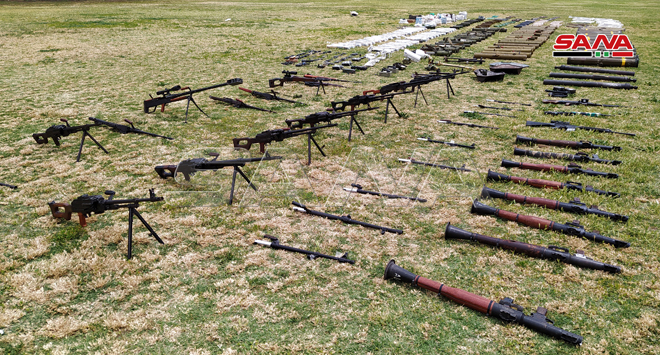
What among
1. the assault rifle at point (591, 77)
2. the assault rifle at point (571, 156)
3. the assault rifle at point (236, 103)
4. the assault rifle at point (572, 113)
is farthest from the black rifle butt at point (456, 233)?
the assault rifle at point (591, 77)

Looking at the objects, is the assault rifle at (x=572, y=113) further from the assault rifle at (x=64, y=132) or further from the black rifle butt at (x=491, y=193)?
the assault rifle at (x=64, y=132)

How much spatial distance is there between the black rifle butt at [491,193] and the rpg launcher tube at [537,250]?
1.58 meters

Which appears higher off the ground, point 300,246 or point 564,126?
point 564,126

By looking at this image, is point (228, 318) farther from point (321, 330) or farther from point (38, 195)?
point (38, 195)

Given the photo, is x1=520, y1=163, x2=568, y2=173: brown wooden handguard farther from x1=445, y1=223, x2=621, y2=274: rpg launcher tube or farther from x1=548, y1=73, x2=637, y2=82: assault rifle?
x1=548, y1=73, x2=637, y2=82: assault rifle

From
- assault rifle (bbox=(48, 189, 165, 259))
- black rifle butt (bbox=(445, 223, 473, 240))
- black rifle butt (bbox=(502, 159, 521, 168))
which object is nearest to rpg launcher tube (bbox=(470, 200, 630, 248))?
black rifle butt (bbox=(445, 223, 473, 240))

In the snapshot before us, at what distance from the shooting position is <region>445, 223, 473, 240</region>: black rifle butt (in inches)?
245

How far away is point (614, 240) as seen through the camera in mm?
5988

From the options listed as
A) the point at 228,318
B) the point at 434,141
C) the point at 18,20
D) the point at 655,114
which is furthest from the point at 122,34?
the point at 655,114

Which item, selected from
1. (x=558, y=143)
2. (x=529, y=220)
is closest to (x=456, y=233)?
(x=529, y=220)

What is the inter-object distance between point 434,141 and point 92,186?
8.74 metres

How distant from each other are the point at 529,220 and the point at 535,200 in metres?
0.83

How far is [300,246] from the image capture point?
6.23 meters

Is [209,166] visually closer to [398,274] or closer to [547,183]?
[398,274]
